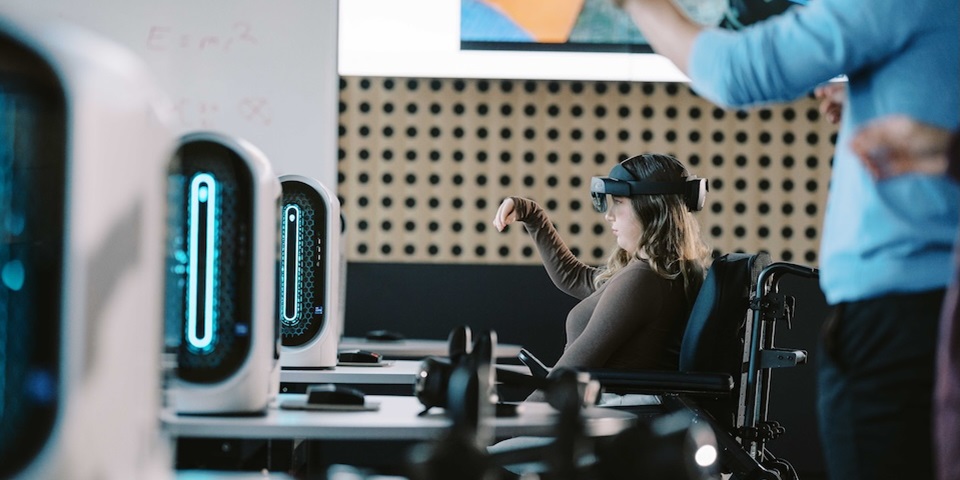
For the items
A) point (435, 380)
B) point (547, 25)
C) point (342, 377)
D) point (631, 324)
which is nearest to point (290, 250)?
point (342, 377)

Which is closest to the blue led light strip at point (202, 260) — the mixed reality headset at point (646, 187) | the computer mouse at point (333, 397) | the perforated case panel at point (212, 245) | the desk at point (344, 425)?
the perforated case panel at point (212, 245)

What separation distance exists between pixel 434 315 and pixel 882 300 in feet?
10.7

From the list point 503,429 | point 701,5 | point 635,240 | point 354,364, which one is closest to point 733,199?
point 701,5

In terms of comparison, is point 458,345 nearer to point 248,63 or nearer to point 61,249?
point 61,249

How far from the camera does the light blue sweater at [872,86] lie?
4.40 ft

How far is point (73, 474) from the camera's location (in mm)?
888

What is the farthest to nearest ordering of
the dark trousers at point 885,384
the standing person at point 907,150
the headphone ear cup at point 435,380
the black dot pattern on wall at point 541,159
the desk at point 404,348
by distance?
1. the black dot pattern on wall at point 541,159
2. the desk at point 404,348
3. the headphone ear cup at point 435,380
4. the dark trousers at point 885,384
5. the standing person at point 907,150

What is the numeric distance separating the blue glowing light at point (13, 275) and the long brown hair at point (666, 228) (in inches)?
88.5

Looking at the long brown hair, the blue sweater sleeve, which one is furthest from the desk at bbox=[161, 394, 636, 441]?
the long brown hair

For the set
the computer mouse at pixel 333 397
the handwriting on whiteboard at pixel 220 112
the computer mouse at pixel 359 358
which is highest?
the handwriting on whiteboard at pixel 220 112

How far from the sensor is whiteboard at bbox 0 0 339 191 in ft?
14.9

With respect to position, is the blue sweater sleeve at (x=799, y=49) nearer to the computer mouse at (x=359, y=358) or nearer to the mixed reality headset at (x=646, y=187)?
the mixed reality headset at (x=646, y=187)

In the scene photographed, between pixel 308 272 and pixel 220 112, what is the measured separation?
187 centimetres

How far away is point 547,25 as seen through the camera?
4496mm
